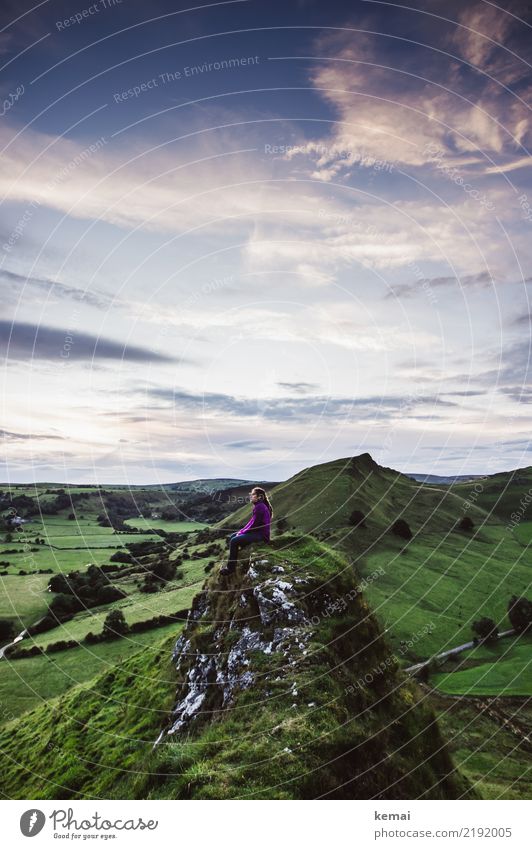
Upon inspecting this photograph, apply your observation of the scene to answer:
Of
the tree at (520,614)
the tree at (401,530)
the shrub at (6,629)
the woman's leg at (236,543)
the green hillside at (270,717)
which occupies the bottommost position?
the shrub at (6,629)

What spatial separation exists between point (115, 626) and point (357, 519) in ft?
176

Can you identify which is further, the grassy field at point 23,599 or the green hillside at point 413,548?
the grassy field at point 23,599

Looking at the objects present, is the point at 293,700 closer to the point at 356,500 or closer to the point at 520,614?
the point at 520,614

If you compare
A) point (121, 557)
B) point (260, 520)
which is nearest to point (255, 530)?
point (260, 520)

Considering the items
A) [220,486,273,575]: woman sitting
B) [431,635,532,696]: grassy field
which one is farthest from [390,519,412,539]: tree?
[220,486,273,575]: woman sitting

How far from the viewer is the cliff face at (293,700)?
10977 mm

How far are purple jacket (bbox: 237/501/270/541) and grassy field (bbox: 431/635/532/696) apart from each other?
46284 millimetres

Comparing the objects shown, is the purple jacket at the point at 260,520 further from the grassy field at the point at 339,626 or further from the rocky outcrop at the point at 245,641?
the grassy field at the point at 339,626

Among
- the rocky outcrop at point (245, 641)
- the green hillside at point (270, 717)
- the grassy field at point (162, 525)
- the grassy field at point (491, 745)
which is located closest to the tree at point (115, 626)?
the grassy field at point (491, 745)

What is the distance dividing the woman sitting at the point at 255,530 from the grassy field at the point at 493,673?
45991mm

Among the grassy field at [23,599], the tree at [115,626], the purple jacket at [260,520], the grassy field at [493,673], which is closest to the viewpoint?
the purple jacket at [260,520]

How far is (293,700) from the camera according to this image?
40.5 ft

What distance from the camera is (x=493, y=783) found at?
1308 inches

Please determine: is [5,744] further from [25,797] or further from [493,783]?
[493,783]
